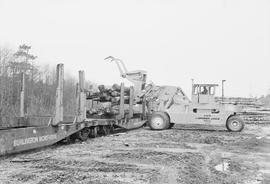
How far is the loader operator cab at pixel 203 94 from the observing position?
60.0 ft

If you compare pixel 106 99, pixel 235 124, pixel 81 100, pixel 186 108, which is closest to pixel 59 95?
pixel 81 100

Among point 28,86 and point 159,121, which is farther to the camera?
point 28,86

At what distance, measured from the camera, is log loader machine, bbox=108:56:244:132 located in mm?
18000

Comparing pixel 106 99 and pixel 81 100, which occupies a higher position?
pixel 106 99

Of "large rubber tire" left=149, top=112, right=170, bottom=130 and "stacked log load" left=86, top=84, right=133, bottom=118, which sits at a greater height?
"stacked log load" left=86, top=84, right=133, bottom=118

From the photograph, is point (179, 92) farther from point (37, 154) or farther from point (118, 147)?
point (37, 154)

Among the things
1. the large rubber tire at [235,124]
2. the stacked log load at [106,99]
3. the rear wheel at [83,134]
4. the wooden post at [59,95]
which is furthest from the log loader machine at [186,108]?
the wooden post at [59,95]

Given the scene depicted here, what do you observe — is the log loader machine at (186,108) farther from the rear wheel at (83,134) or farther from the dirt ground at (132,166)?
the dirt ground at (132,166)

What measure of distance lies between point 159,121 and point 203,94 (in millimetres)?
2786

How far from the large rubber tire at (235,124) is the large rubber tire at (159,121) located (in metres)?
3.17

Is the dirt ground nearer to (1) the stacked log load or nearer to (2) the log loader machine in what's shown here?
(1) the stacked log load

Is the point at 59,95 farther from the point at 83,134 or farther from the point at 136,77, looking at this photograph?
the point at 136,77

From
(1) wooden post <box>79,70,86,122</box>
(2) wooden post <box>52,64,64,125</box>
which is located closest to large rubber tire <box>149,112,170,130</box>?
(1) wooden post <box>79,70,86,122</box>

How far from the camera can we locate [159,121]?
18094 mm
